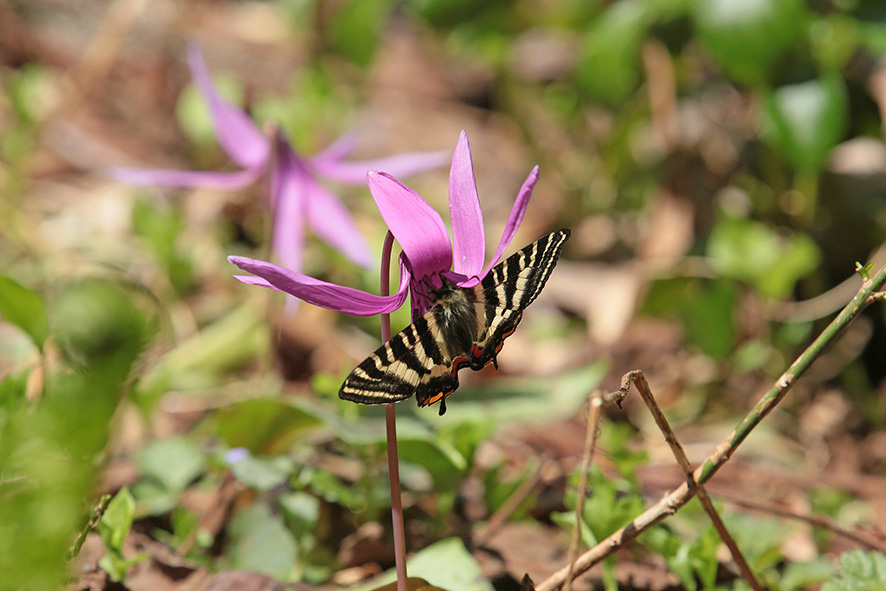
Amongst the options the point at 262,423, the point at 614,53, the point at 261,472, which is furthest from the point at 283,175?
the point at 614,53

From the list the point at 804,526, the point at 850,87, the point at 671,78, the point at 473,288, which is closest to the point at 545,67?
the point at 671,78

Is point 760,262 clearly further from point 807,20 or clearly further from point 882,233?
point 807,20

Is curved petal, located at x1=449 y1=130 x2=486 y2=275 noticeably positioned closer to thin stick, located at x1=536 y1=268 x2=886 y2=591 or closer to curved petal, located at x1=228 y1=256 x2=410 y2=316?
curved petal, located at x1=228 y1=256 x2=410 y2=316

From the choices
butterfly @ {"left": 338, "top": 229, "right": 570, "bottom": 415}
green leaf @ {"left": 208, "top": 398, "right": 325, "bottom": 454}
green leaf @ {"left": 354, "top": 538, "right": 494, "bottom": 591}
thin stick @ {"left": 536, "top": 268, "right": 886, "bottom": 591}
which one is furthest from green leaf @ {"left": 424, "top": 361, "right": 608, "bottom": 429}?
butterfly @ {"left": 338, "top": 229, "right": 570, "bottom": 415}

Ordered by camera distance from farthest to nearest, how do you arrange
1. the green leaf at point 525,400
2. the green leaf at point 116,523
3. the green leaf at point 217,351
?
the green leaf at point 217,351 < the green leaf at point 525,400 < the green leaf at point 116,523

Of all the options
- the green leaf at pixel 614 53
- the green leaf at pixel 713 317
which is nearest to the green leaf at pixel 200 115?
the green leaf at pixel 614 53

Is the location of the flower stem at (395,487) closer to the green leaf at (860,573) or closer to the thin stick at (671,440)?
the thin stick at (671,440)
